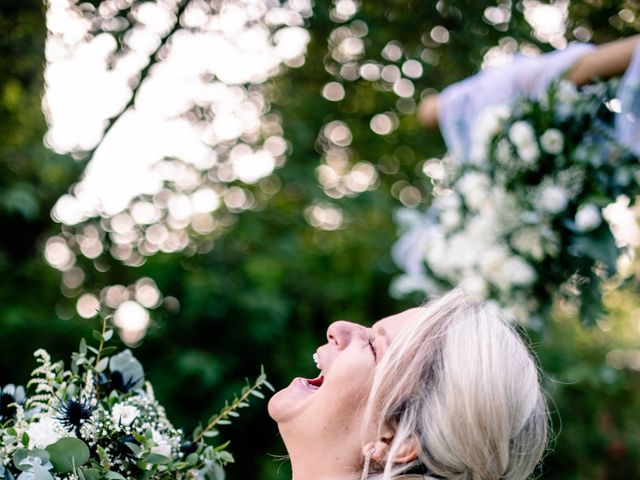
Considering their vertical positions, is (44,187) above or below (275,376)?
above

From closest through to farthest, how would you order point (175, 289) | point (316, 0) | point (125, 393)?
point (125, 393) → point (316, 0) → point (175, 289)

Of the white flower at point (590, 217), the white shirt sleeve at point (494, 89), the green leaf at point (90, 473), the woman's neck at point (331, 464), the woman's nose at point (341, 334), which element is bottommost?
the woman's neck at point (331, 464)

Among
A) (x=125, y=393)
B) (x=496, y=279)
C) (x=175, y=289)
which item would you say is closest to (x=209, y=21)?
(x=175, y=289)

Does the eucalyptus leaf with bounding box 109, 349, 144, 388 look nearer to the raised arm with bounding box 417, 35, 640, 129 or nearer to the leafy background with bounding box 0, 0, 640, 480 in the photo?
the raised arm with bounding box 417, 35, 640, 129

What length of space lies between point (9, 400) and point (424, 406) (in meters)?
0.88

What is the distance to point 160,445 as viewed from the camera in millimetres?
1609

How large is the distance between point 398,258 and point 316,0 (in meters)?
1.25

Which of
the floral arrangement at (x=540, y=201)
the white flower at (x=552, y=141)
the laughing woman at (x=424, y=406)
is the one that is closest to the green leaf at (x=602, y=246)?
the floral arrangement at (x=540, y=201)

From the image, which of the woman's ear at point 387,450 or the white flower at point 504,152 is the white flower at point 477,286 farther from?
the woman's ear at point 387,450

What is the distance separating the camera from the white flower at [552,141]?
7.38 ft

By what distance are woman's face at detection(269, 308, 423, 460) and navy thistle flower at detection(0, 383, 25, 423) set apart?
55 cm

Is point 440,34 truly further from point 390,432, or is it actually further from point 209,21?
point 390,432

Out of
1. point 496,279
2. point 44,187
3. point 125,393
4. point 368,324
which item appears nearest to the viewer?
point 125,393

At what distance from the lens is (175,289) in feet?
14.2
